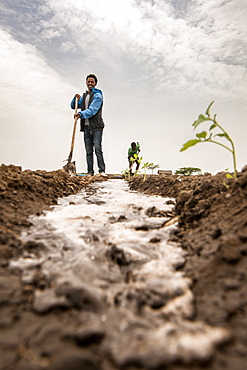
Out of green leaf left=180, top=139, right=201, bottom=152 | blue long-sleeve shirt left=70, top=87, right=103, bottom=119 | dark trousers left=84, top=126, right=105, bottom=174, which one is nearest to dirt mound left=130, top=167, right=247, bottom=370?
green leaf left=180, top=139, right=201, bottom=152

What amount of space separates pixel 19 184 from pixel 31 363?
224 centimetres

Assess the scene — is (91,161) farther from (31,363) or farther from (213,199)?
(31,363)

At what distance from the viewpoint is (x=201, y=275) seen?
1241mm

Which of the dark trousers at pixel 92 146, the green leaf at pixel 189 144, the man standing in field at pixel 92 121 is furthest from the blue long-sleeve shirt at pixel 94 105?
the green leaf at pixel 189 144

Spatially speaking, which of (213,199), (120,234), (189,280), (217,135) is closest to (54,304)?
(189,280)

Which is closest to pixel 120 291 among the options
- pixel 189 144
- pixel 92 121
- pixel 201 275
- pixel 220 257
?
pixel 201 275

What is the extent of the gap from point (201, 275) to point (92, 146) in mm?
7828

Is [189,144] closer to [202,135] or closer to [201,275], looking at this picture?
[202,135]

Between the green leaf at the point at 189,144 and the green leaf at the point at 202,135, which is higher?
the green leaf at the point at 202,135

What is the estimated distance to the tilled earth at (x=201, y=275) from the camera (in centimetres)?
80

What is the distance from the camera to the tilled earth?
80 cm

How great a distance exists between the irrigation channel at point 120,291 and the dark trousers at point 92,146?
6.21 m

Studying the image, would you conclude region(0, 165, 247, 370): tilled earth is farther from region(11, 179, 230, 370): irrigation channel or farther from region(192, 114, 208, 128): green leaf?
region(192, 114, 208, 128): green leaf

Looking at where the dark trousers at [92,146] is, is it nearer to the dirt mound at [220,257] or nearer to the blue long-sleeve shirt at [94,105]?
Result: the blue long-sleeve shirt at [94,105]
